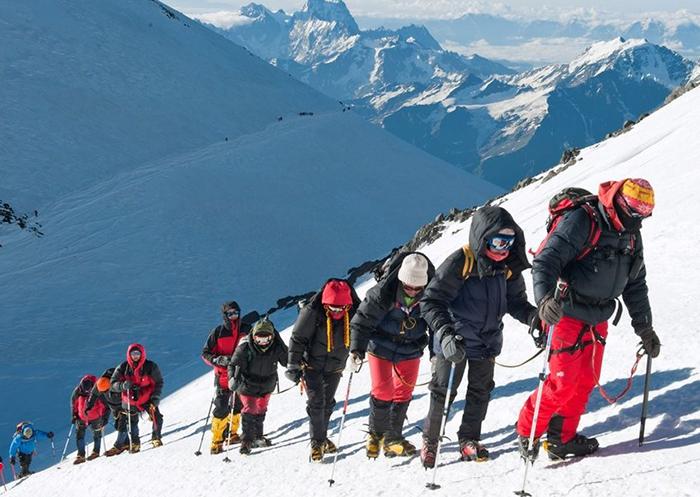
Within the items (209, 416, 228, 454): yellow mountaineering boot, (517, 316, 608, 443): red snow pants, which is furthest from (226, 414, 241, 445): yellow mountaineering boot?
(517, 316, 608, 443): red snow pants

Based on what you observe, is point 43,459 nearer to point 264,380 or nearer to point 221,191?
point 264,380

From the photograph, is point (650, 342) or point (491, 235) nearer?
point (491, 235)

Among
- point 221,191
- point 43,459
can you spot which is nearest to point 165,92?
point 221,191

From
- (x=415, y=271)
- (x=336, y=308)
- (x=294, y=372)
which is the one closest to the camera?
(x=415, y=271)

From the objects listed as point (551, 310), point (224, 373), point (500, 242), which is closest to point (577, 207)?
point (500, 242)

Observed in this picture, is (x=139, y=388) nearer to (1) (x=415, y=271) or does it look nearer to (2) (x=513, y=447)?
(1) (x=415, y=271)

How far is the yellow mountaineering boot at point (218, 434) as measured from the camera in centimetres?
952

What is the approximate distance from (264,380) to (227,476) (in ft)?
5.31

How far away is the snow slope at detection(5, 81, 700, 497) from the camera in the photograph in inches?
202

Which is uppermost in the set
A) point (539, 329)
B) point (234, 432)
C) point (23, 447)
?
point (23, 447)

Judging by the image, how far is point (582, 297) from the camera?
5312 millimetres

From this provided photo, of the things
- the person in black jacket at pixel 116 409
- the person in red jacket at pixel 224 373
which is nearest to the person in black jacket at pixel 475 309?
the person in red jacket at pixel 224 373

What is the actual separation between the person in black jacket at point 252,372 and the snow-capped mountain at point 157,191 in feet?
44.7

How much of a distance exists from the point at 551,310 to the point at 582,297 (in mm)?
603
